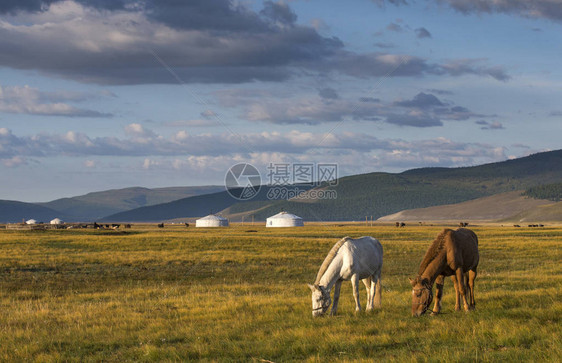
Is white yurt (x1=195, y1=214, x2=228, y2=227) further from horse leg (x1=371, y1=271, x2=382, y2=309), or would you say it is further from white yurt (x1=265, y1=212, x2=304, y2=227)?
horse leg (x1=371, y1=271, x2=382, y2=309)

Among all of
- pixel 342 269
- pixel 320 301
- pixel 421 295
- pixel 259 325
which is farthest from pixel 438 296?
pixel 259 325

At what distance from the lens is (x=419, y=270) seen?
46.3ft

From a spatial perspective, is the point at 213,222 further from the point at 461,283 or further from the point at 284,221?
the point at 461,283

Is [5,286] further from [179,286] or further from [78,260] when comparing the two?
[78,260]

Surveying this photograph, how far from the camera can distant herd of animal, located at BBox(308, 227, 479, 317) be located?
555 inches

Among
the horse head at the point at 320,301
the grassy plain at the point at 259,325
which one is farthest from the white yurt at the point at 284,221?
the horse head at the point at 320,301

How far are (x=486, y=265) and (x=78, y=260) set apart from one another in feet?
89.5

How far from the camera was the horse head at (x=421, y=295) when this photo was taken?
13.9 metres

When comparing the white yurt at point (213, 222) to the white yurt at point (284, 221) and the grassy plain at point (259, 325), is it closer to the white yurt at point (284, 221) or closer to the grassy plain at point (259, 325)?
the white yurt at point (284, 221)

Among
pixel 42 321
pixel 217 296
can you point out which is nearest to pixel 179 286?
pixel 217 296

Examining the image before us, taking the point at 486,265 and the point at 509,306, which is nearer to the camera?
the point at 509,306

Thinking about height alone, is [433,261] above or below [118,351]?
above

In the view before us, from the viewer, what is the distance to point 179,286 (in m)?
26.2

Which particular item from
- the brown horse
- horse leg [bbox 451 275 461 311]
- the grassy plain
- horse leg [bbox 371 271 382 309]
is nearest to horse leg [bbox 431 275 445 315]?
the brown horse
